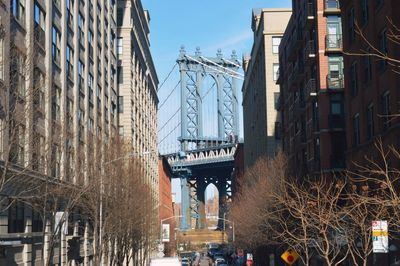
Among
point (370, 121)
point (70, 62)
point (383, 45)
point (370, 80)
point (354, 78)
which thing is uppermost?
point (70, 62)

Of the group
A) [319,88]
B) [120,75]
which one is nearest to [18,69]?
[319,88]

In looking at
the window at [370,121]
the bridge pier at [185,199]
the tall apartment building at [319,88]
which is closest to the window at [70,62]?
the tall apartment building at [319,88]

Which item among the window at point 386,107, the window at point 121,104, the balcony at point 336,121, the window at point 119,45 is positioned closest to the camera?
the window at point 386,107

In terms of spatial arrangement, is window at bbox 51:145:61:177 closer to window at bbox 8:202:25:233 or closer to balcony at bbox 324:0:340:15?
window at bbox 8:202:25:233

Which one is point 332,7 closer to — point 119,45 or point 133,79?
point 119,45

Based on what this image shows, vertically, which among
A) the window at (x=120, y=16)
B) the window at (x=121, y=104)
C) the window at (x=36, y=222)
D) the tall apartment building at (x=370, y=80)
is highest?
the window at (x=120, y=16)

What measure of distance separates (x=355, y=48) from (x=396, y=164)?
8960 mm

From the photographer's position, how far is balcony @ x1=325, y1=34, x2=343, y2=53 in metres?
48.2

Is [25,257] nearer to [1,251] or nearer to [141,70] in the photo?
[1,251]

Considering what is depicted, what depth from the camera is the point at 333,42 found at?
160 ft

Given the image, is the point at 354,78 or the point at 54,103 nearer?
the point at 354,78

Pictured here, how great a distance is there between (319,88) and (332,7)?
233 inches

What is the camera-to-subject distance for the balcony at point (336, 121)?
158 ft

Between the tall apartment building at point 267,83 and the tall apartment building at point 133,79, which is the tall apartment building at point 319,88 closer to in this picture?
the tall apartment building at point 133,79
